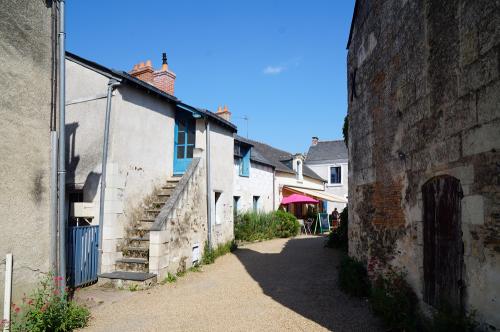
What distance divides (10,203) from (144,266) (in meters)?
3.89

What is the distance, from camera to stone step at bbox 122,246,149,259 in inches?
342

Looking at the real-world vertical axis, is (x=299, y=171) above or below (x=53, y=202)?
above

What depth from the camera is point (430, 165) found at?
15.1 ft

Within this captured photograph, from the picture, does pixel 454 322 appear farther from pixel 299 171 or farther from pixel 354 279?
pixel 299 171

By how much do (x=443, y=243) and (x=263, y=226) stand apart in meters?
12.7

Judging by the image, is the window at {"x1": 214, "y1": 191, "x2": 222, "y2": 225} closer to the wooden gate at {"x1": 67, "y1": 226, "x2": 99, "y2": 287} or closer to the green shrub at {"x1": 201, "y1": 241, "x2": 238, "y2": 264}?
the green shrub at {"x1": 201, "y1": 241, "x2": 238, "y2": 264}

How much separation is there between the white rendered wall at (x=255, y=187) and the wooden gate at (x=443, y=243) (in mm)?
11628

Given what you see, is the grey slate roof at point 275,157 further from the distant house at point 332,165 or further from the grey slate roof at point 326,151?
the grey slate roof at point 326,151

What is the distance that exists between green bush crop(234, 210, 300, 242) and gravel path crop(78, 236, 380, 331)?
5.37 m

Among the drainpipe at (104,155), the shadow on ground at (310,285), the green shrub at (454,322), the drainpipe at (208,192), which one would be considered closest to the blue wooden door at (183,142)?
the drainpipe at (208,192)

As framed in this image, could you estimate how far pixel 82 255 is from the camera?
26.1 ft

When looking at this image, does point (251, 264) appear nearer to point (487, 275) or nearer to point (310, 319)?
point (310, 319)

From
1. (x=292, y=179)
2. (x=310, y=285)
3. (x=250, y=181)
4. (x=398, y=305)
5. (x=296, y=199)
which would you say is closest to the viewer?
(x=398, y=305)

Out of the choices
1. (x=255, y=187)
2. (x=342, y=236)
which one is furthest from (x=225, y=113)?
(x=342, y=236)
